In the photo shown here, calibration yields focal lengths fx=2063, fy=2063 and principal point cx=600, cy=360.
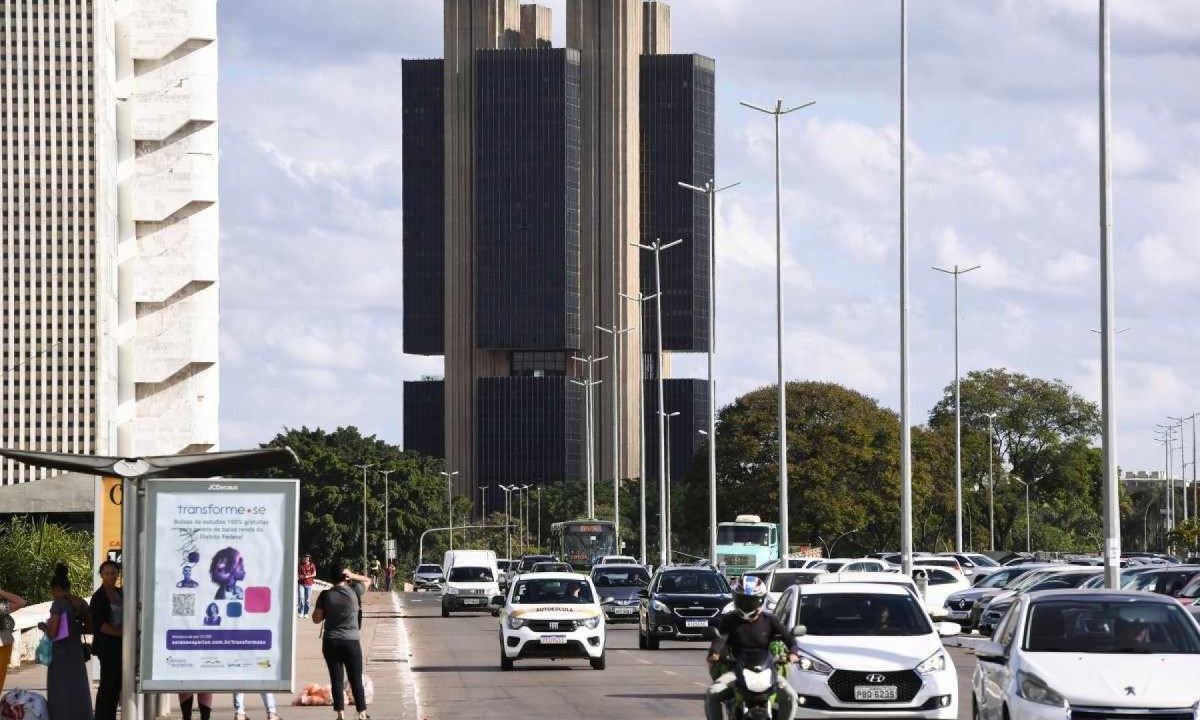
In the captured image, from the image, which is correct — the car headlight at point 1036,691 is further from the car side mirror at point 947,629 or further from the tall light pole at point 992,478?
the tall light pole at point 992,478

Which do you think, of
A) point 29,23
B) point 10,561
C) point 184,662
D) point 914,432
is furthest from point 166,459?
point 914,432

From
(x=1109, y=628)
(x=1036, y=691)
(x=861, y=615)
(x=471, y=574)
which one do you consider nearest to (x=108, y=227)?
(x=471, y=574)

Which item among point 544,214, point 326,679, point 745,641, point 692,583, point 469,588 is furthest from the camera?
point 544,214

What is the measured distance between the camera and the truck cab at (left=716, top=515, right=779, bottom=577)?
76625 millimetres

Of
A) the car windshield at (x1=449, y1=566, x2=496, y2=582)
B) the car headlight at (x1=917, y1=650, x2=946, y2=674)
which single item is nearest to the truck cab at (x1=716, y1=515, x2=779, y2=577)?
the car windshield at (x1=449, y1=566, x2=496, y2=582)

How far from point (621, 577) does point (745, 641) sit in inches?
1478

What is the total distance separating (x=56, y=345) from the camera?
244 ft

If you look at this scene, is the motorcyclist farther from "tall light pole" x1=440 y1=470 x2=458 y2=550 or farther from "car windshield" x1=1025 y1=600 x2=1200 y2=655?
"tall light pole" x1=440 y1=470 x2=458 y2=550

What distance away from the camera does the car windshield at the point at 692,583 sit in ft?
132

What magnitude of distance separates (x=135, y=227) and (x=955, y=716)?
2536 inches

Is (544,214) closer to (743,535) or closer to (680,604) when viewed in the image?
(743,535)

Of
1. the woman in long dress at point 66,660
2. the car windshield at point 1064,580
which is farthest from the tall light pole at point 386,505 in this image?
the woman in long dress at point 66,660

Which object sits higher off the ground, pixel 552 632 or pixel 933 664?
pixel 933 664

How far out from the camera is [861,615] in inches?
830
